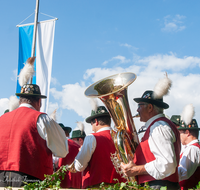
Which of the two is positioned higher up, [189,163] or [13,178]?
[189,163]

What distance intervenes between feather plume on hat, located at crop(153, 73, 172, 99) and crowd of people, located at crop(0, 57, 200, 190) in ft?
0.19

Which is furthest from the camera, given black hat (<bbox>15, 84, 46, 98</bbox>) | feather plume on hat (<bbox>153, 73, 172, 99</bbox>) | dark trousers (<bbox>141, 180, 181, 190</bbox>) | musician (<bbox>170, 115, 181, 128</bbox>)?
musician (<bbox>170, 115, 181, 128</bbox>)

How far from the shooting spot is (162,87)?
3574mm

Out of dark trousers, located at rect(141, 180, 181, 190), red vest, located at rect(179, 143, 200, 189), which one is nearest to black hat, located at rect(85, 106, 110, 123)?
dark trousers, located at rect(141, 180, 181, 190)

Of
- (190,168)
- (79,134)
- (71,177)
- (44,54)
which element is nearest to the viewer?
(190,168)

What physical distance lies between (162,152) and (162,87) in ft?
3.38

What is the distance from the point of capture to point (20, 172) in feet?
10.1

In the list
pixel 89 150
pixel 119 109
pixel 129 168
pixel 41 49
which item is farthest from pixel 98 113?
pixel 41 49

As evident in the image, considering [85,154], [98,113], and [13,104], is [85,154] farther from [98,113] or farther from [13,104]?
[13,104]

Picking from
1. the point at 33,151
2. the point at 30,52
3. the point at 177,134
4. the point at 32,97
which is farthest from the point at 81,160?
the point at 30,52

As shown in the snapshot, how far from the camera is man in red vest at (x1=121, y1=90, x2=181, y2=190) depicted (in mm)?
2885

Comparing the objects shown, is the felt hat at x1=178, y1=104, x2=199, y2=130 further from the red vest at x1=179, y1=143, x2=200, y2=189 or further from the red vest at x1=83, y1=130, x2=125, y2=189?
the red vest at x1=83, y1=130, x2=125, y2=189

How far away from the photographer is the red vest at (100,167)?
395 centimetres

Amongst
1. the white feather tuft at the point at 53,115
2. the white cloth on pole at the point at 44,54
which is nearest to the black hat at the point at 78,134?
the white feather tuft at the point at 53,115
